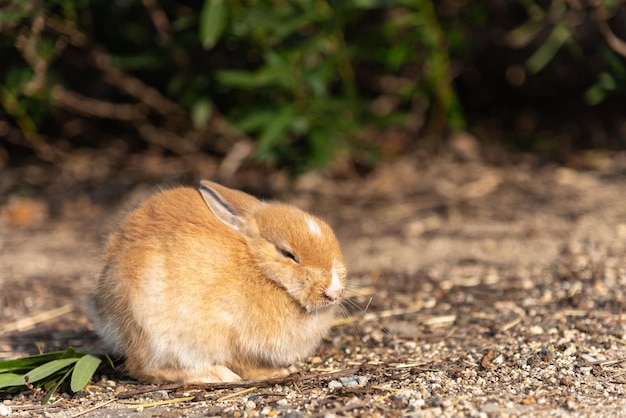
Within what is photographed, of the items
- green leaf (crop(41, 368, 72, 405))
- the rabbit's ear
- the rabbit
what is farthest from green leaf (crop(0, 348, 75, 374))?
the rabbit's ear

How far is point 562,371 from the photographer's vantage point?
3.88 meters

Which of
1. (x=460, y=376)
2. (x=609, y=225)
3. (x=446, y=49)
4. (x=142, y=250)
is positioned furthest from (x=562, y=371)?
(x=446, y=49)

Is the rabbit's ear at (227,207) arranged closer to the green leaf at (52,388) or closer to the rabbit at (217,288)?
the rabbit at (217,288)

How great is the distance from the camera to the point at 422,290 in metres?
5.45

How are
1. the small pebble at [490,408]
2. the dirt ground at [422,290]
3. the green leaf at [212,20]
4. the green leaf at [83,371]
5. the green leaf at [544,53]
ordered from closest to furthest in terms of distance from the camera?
the small pebble at [490,408]
the dirt ground at [422,290]
the green leaf at [83,371]
the green leaf at [212,20]
the green leaf at [544,53]

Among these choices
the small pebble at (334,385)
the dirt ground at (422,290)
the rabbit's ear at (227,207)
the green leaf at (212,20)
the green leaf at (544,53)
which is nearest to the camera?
the dirt ground at (422,290)

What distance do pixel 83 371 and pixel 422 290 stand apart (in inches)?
88.7

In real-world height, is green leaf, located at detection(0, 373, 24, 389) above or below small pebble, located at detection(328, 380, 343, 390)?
above

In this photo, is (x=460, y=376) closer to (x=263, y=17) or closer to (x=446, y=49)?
(x=263, y=17)

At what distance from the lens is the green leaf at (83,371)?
3.95m

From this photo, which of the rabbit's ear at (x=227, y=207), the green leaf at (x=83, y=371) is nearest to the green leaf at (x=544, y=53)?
the rabbit's ear at (x=227, y=207)

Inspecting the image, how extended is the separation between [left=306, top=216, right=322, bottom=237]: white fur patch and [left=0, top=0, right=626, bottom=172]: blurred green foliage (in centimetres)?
261

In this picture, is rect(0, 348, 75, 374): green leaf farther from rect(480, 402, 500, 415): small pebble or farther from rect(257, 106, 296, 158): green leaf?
rect(257, 106, 296, 158): green leaf

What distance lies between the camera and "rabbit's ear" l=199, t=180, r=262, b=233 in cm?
409
